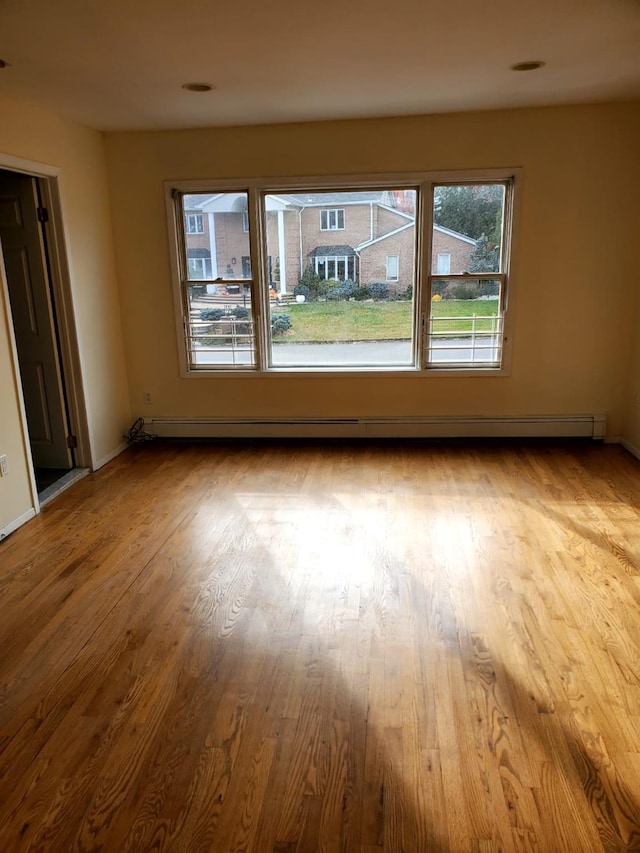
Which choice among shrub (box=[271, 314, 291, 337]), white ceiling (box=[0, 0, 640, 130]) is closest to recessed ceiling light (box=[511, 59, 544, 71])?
white ceiling (box=[0, 0, 640, 130])

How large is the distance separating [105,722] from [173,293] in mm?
3778

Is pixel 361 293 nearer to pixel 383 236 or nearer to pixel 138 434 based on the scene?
pixel 383 236

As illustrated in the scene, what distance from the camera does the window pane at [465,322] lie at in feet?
16.3

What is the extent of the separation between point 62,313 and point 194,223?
1354mm

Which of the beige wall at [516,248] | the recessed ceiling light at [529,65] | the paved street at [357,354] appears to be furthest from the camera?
the paved street at [357,354]

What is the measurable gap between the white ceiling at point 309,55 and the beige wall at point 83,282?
0.61 ft

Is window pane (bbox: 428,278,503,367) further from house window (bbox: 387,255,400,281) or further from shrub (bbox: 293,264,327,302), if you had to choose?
shrub (bbox: 293,264,327,302)

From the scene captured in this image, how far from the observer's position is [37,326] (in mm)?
4469

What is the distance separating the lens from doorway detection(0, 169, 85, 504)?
4262mm

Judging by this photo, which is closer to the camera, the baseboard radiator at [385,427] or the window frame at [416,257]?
the window frame at [416,257]

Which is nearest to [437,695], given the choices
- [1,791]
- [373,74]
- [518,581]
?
[518,581]

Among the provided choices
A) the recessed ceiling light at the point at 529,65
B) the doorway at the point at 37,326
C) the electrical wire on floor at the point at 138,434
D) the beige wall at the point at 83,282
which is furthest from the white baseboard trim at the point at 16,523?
the recessed ceiling light at the point at 529,65

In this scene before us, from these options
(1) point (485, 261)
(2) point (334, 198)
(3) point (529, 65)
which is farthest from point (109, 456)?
(3) point (529, 65)

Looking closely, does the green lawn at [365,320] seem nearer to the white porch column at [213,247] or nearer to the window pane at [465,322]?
the window pane at [465,322]
